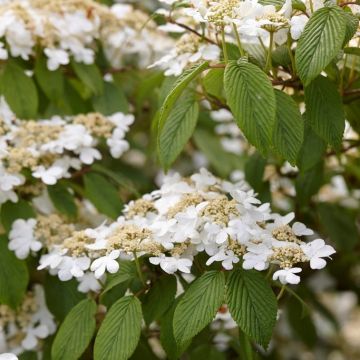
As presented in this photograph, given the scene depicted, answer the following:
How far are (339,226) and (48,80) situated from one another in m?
0.88

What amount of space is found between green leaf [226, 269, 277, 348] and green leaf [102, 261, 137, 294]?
215 mm

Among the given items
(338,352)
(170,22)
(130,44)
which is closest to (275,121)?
(170,22)

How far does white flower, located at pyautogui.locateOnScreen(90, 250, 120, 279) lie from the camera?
1247 mm

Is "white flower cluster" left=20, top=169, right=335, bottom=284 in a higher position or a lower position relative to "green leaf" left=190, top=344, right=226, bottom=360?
higher

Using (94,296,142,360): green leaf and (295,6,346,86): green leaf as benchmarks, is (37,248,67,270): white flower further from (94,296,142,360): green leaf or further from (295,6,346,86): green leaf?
(295,6,346,86): green leaf

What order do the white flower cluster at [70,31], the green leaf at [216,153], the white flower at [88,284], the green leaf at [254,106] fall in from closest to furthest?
the green leaf at [254,106]
the white flower at [88,284]
the white flower cluster at [70,31]
the green leaf at [216,153]

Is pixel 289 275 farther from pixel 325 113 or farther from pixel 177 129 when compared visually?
pixel 177 129

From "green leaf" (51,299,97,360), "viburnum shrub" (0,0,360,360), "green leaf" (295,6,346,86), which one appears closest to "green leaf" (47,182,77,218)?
"viburnum shrub" (0,0,360,360)

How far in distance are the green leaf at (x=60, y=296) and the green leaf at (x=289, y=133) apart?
59 centimetres

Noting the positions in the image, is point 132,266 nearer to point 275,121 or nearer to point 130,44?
point 275,121

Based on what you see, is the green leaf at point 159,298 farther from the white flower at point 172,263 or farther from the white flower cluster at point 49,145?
the white flower cluster at point 49,145

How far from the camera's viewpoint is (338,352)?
10.4 ft

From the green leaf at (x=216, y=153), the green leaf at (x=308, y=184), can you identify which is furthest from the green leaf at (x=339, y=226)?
the green leaf at (x=216, y=153)

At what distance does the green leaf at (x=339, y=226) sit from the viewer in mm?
1934
